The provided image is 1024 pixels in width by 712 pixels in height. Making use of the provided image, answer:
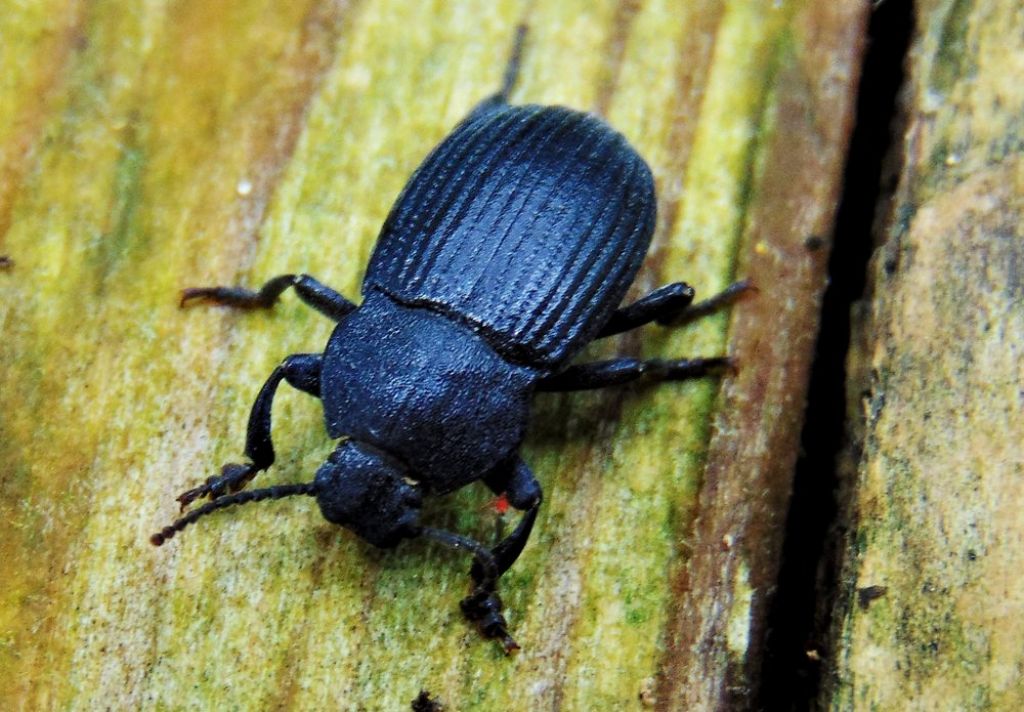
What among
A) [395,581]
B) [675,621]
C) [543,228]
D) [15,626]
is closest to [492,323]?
[543,228]

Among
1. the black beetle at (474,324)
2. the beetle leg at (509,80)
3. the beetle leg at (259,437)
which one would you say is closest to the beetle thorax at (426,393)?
the black beetle at (474,324)

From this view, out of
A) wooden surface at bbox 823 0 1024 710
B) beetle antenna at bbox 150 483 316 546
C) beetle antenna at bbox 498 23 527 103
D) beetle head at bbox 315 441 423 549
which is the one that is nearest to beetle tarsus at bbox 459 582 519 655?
beetle head at bbox 315 441 423 549

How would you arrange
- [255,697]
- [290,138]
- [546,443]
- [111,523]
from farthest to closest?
1. [290,138]
2. [546,443]
3. [111,523]
4. [255,697]

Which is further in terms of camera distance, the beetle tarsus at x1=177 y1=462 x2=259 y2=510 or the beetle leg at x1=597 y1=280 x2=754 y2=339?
the beetle leg at x1=597 y1=280 x2=754 y2=339

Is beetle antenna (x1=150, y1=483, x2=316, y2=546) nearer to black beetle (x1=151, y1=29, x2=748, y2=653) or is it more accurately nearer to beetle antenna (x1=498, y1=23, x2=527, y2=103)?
black beetle (x1=151, y1=29, x2=748, y2=653)

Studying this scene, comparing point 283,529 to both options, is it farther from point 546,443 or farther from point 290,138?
point 290,138

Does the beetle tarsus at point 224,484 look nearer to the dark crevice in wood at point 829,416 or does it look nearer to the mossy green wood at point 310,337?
the mossy green wood at point 310,337
